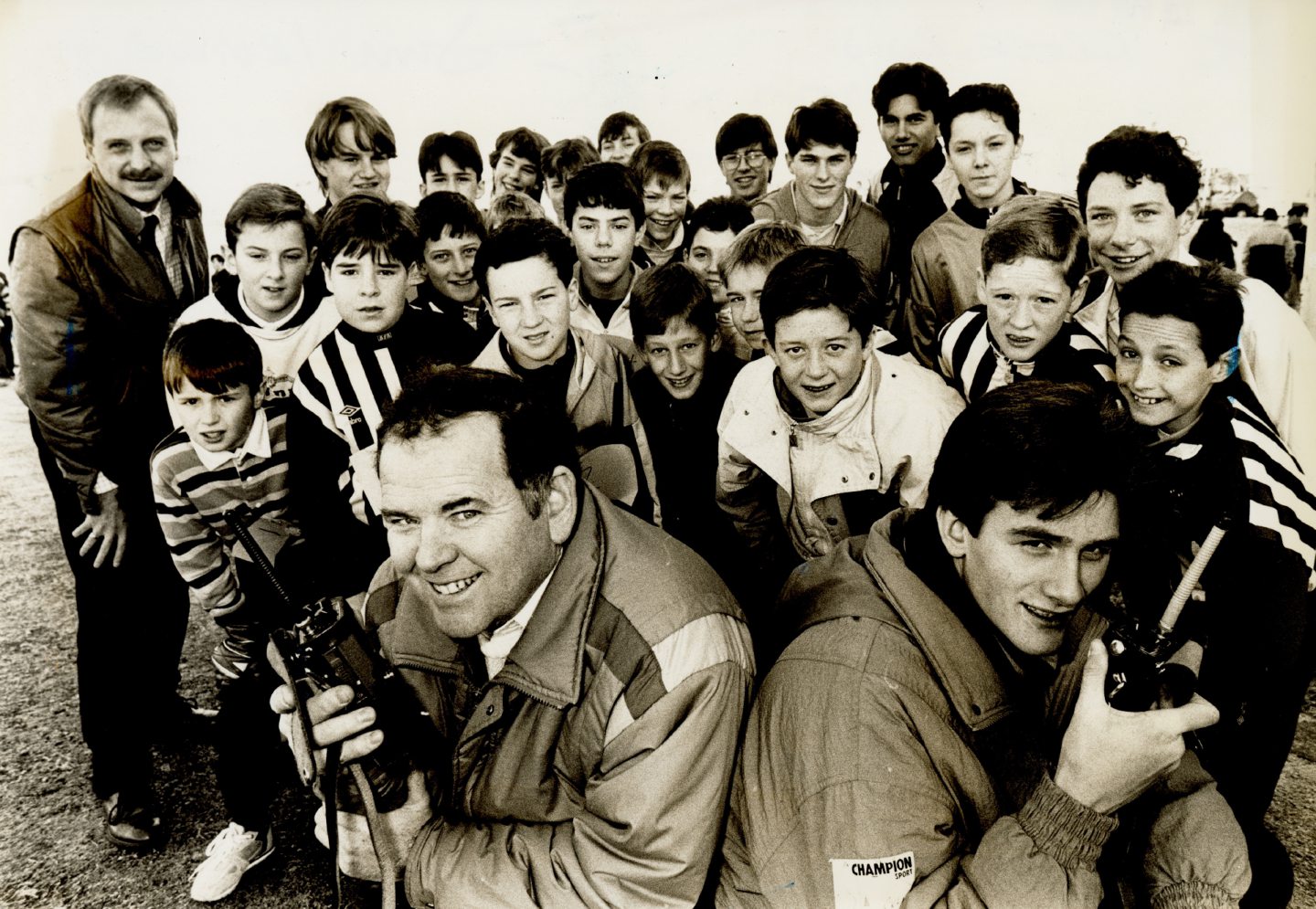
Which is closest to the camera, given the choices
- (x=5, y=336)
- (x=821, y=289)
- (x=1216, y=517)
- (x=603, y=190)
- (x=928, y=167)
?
(x=1216, y=517)

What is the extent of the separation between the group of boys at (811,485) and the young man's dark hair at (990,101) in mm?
17

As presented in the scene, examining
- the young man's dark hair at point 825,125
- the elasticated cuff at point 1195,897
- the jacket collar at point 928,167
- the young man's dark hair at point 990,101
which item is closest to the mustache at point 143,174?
the young man's dark hair at point 825,125

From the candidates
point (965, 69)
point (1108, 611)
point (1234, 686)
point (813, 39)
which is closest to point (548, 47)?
point (813, 39)

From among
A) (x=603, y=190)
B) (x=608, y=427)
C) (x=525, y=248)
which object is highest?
(x=603, y=190)

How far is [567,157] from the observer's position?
182 inches

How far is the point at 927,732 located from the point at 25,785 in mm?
3101

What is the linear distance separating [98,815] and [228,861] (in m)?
0.68

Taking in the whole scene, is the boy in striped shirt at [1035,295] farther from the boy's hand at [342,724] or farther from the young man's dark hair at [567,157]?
the young man's dark hair at [567,157]

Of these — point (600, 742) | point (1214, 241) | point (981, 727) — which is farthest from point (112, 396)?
point (1214, 241)

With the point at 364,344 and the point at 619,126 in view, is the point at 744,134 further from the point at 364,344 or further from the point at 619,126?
the point at 364,344

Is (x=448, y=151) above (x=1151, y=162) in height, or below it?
above

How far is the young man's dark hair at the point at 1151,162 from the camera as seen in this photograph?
277 centimetres

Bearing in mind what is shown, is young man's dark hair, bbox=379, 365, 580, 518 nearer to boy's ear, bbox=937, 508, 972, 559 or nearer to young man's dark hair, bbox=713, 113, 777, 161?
boy's ear, bbox=937, 508, 972, 559

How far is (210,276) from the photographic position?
3.42 meters
